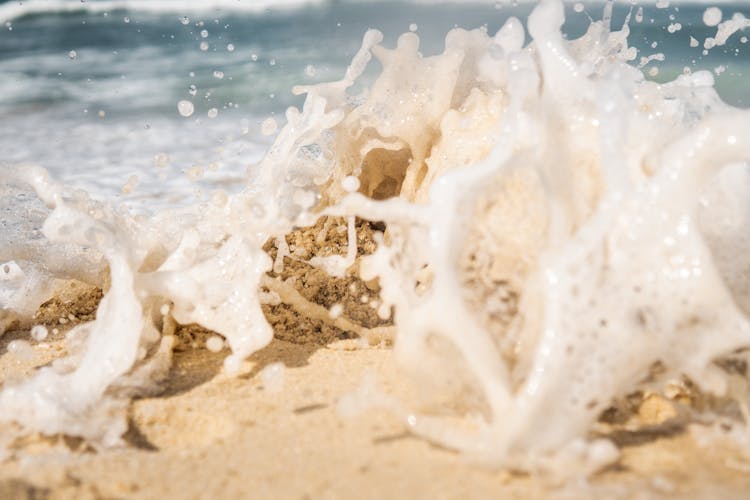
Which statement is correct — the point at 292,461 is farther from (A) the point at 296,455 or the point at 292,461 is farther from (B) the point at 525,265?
(B) the point at 525,265

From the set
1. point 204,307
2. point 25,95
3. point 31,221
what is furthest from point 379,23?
point 204,307

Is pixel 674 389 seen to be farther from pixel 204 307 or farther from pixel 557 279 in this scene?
pixel 204 307

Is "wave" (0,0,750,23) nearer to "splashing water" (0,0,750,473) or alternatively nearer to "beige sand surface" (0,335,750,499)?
"splashing water" (0,0,750,473)

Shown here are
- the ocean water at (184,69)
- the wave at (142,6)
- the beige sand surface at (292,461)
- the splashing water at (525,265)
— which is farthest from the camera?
the wave at (142,6)

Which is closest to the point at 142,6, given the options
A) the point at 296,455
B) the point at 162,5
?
the point at 162,5

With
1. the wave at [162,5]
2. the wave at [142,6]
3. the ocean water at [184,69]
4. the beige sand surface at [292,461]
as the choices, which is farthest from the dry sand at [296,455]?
the wave at [142,6]

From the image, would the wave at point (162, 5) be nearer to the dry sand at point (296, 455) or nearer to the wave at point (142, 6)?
the wave at point (142, 6)

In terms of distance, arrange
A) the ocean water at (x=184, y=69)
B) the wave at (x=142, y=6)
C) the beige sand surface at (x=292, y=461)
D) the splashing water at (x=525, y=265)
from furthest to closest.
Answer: the wave at (x=142, y=6)
the ocean water at (x=184, y=69)
the splashing water at (x=525, y=265)
the beige sand surface at (x=292, y=461)

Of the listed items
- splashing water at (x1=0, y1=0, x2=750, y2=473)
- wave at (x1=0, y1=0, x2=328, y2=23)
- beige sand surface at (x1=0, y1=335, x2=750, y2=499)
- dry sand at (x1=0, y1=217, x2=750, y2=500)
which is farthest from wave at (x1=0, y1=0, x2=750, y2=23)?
beige sand surface at (x1=0, y1=335, x2=750, y2=499)
